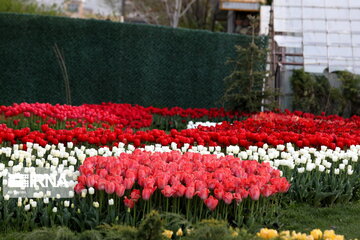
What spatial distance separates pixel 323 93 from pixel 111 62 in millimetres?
4984

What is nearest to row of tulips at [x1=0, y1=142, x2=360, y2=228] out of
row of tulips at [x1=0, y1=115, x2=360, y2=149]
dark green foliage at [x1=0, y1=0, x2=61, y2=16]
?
row of tulips at [x1=0, y1=115, x2=360, y2=149]

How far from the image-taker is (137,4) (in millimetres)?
30781

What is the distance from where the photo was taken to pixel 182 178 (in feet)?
16.9

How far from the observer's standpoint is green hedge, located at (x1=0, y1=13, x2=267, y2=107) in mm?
14148

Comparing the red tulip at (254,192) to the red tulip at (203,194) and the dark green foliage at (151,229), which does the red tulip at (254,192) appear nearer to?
the red tulip at (203,194)

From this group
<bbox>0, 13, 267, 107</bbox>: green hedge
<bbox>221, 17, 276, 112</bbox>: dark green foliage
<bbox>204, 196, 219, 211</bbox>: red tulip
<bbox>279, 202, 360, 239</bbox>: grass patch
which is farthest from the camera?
<bbox>0, 13, 267, 107</bbox>: green hedge

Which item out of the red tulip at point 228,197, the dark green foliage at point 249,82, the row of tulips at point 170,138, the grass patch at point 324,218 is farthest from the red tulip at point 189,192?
the dark green foliage at point 249,82

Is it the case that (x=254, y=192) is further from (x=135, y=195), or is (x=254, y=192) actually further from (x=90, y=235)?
(x=90, y=235)

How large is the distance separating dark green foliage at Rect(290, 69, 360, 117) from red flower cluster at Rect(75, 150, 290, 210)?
28.5ft

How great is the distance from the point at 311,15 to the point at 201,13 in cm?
1460

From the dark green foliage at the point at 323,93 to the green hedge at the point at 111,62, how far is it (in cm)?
175

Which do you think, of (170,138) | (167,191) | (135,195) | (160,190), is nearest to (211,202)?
(167,191)

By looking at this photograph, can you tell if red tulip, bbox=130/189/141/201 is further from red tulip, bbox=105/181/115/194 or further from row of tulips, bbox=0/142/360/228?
red tulip, bbox=105/181/115/194

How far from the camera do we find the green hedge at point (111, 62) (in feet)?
46.4
